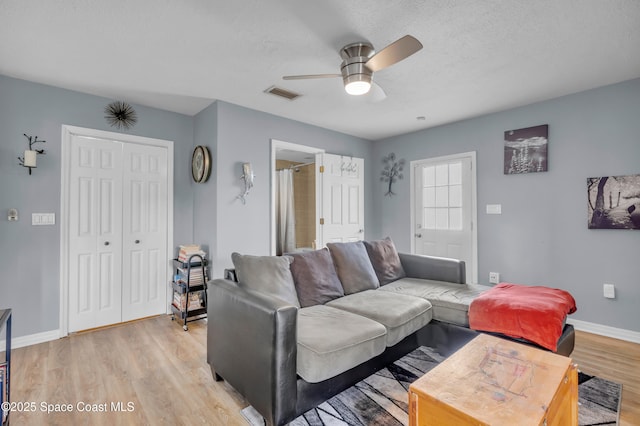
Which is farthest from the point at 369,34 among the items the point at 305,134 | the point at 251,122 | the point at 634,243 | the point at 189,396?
the point at 634,243

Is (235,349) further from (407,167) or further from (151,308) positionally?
(407,167)

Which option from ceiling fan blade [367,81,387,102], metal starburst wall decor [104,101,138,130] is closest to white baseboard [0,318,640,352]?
metal starburst wall decor [104,101,138,130]

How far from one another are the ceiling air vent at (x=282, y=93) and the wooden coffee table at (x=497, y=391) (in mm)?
2774

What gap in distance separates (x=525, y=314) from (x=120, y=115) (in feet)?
13.9

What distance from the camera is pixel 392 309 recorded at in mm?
2246

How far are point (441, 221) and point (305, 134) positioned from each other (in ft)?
7.71

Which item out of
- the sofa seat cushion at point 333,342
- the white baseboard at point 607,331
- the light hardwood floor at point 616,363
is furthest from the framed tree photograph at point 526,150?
the sofa seat cushion at point 333,342

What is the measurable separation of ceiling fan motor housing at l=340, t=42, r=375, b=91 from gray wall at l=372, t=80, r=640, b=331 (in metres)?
2.49

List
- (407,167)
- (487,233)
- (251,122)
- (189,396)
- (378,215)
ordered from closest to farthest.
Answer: (189,396)
(251,122)
(487,233)
(407,167)
(378,215)

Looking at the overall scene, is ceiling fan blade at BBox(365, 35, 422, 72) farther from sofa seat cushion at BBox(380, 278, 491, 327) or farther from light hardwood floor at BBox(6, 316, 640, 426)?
light hardwood floor at BBox(6, 316, 640, 426)

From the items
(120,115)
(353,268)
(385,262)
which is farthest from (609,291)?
(120,115)

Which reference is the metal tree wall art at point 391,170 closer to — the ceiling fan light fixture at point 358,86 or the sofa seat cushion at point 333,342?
the ceiling fan light fixture at point 358,86

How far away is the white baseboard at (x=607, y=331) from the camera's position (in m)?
2.87

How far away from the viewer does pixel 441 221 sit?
4398mm
